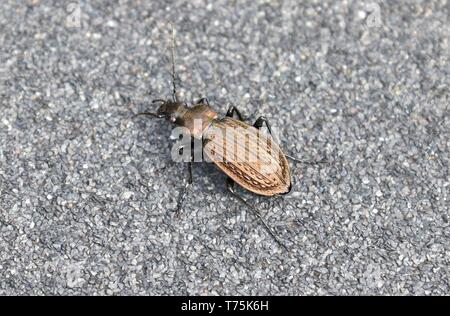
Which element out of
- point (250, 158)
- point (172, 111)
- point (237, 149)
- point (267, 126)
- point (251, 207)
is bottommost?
point (251, 207)

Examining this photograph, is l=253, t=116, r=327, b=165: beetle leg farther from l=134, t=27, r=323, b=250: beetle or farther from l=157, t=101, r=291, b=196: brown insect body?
l=157, t=101, r=291, b=196: brown insect body

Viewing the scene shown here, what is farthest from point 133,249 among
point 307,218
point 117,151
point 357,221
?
point 357,221

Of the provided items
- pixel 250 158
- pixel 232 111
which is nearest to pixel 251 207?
pixel 250 158

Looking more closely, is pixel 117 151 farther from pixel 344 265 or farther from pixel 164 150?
pixel 344 265

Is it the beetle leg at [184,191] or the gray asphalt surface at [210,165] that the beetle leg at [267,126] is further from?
the beetle leg at [184,191]

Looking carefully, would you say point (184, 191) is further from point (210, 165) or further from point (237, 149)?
point (237, 149)

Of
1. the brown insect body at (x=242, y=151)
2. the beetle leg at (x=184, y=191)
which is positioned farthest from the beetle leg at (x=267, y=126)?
the beetle leg at (x=184, y=191)

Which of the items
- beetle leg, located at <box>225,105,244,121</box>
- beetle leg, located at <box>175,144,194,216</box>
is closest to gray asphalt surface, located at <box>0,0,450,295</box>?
beetle leg, located at <box>175,144,194,216</box>
